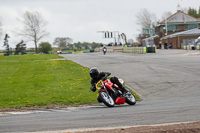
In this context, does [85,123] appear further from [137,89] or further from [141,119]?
[137,89]

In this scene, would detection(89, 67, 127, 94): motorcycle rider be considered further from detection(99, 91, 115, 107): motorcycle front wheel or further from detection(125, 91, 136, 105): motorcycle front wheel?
detection(99, 91, 115, 107): motorcycle front wheel

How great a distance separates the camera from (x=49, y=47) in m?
122

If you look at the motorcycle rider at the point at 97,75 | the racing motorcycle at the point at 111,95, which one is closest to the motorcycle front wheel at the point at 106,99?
the racing motorcycle at the point at 111,95

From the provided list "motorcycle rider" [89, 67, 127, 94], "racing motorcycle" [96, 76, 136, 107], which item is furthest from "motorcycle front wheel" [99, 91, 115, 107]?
"motorcycle rider" [89, 67, 127, 94]

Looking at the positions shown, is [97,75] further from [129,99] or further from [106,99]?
[129,99]

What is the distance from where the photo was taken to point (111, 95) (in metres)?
11.9

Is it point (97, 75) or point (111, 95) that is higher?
point (97, 75)

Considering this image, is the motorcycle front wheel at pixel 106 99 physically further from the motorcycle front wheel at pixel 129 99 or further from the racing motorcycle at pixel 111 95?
the motorcycle front wheel at pixel 129 99

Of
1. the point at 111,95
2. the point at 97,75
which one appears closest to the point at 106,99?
the point at 111,95

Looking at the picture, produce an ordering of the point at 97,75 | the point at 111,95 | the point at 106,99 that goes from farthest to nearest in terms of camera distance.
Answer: the point at 111,95 → the point at 97,75 → the point at 106,99

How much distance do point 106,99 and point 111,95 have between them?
0.45 metres

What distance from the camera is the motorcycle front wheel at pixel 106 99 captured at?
1150cm

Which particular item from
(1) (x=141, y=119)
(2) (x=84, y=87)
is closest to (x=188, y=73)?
(2) (x=84, y=87)

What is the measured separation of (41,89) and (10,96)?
2.30 m
